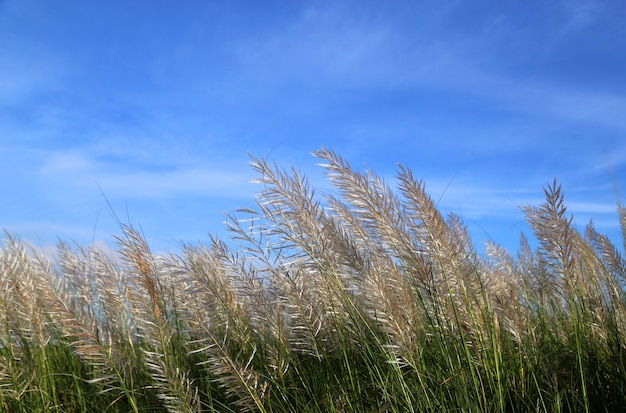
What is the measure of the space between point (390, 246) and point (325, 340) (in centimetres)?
74

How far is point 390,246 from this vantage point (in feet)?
7.59

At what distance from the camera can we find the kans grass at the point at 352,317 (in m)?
2.28

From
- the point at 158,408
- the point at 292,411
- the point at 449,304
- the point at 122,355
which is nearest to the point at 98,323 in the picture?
the point at 122,355

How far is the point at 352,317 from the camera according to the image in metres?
2.39

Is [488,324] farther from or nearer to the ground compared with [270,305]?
nearer to the ground

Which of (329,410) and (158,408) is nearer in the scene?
(329,410)

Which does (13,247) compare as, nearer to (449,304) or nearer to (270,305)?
(270,305)

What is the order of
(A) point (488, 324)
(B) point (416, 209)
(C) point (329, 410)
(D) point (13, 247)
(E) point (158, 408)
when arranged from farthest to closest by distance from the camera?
(D) point (13, 247)
(E) point (158, 408)
(C) point (329, 410)
(A) point (488, 324)
(B) point (416, 209)

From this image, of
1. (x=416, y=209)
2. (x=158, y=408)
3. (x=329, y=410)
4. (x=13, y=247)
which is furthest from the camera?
(x=13, y=247)

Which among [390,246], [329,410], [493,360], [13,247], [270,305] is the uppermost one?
[13,247]

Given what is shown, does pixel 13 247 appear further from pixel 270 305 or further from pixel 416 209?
pixel 416 209

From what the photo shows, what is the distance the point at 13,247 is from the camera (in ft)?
12.4

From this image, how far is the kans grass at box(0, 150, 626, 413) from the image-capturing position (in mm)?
2281

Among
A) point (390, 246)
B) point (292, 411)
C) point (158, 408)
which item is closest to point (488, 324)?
point (390, 246)
